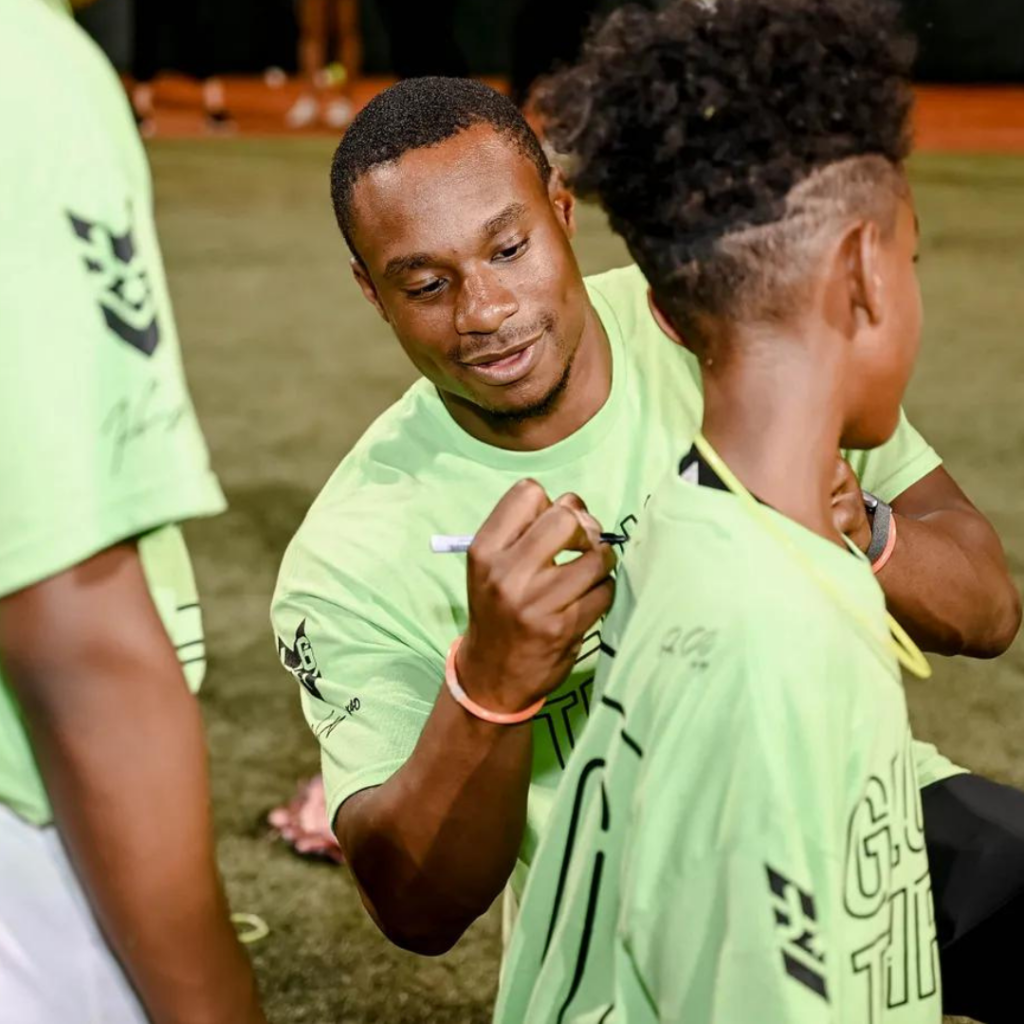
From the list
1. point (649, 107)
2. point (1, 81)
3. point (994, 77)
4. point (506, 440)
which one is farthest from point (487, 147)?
point (994, 77)

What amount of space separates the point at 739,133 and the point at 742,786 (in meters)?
0.45

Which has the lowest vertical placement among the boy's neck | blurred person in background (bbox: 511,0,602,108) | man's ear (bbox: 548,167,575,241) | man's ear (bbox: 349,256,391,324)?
blurred person in background (bbox: 511,0,602,108)

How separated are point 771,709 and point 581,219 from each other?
601 cm

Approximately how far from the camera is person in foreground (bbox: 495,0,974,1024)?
101 cm

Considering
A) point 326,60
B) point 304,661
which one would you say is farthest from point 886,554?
point 326,60

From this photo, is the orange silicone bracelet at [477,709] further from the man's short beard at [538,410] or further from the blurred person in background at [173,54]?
the blurred person in background at [173,54]

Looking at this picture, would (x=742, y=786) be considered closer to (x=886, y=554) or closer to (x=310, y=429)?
(x=886, y=554)

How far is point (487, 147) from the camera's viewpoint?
161cm

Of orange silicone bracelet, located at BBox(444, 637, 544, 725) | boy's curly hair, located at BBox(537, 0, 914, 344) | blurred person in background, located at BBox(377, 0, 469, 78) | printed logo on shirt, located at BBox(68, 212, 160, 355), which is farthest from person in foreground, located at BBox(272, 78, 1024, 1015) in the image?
blurred person in background, located at BBox(377, 0, 469, 78)

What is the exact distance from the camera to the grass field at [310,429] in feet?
7.02

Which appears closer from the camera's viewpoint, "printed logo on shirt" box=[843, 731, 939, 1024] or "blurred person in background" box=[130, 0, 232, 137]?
"printed logo on shirt" box=[843, 731, 939, 1024]

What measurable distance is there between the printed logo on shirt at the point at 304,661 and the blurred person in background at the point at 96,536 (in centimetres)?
66

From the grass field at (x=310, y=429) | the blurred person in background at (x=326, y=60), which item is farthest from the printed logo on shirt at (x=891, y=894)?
the blurred person in background at (x=326, y=60)
